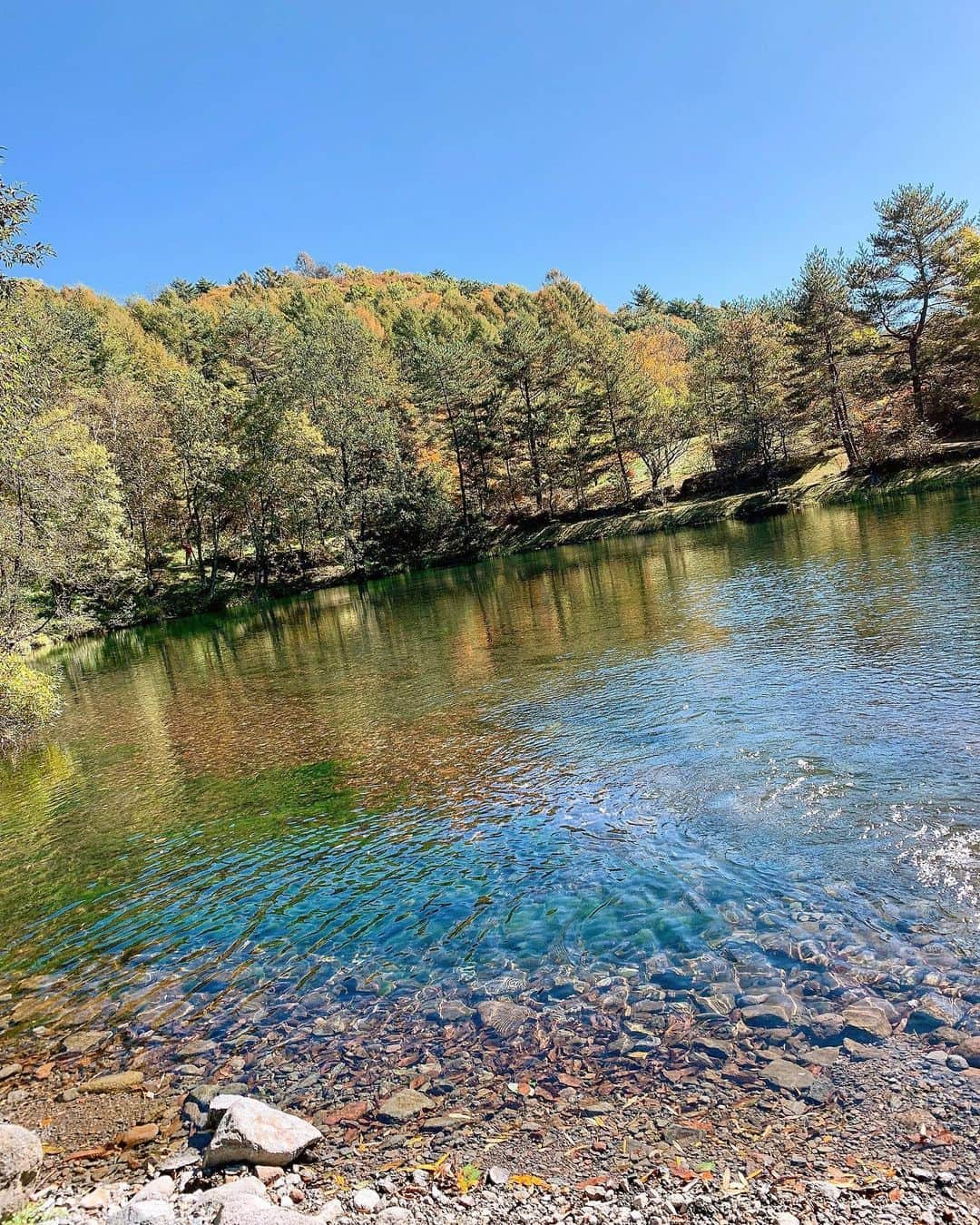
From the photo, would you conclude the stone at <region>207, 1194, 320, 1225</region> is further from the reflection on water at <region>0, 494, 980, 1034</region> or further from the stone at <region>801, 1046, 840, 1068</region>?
the stone at <region>801, 1046, 840, 1068</region>

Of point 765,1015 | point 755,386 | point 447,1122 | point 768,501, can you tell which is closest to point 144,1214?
point 447,1122

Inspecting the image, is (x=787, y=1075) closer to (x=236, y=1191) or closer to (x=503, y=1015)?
(x=503, y=1015)

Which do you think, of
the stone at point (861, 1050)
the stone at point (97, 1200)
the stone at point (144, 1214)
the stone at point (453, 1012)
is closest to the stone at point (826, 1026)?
the stone at point (861, 1050)

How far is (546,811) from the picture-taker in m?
11.1

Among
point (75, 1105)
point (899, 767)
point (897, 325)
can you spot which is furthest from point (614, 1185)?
point (897, 325)

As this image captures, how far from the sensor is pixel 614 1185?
14.4 feet

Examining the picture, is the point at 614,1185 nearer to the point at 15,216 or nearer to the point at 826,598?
the point at 826,598

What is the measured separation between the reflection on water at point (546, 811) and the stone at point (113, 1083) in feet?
3.85

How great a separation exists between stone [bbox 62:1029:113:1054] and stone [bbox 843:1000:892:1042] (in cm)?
720

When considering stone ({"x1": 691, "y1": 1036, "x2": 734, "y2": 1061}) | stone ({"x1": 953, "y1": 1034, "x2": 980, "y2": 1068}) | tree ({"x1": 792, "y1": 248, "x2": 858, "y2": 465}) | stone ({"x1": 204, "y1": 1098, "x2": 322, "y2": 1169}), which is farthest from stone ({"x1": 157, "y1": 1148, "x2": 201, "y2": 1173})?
tree ({"x1": 792, "y1": 248, "x2": 858, "y2": 465})

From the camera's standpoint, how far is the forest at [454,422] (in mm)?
56500

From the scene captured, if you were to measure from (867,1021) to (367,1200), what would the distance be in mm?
4136

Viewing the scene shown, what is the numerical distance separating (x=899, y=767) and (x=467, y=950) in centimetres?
703

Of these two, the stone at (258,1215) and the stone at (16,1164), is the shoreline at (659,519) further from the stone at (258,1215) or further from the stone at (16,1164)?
the stone at (258,1215)
